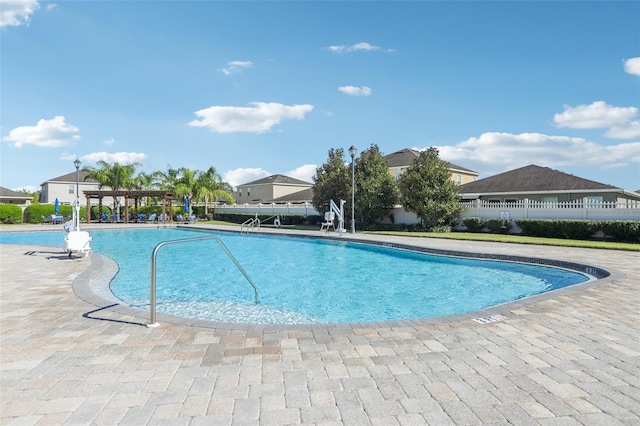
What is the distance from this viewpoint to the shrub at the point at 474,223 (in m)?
21.1

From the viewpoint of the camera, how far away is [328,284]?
981 centimetres

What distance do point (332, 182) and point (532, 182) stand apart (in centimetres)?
1392

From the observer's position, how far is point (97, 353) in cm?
356

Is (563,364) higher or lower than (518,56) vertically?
lower

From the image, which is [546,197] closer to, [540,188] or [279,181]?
[540,188]

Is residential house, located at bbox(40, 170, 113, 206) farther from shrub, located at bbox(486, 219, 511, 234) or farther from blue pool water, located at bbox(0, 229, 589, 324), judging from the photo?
shrub, located at bbox(486, 219, 511, 234)

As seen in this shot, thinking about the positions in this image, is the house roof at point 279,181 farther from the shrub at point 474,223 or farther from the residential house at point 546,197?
the shrub at point 474,223

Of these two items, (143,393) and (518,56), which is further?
(518,56)

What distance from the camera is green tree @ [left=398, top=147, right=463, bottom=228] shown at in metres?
21.7

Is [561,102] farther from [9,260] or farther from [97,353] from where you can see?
[9,260]

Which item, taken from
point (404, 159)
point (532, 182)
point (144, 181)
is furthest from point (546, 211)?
point (144, 181)

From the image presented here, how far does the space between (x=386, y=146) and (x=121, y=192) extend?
22634 mm

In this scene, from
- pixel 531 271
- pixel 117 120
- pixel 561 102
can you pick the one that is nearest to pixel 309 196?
pixel 117 120

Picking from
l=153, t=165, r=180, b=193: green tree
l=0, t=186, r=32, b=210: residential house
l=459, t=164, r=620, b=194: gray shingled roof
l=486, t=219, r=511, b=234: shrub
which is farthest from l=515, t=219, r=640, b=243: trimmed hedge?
l=0, t=186, r=32, b=210: residential house
